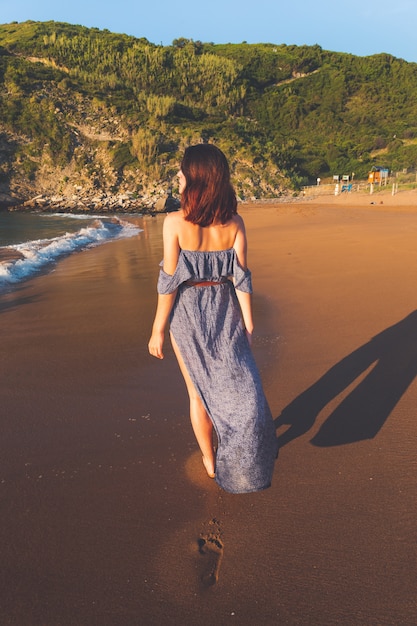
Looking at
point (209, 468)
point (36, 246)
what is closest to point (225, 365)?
point (209, 468)

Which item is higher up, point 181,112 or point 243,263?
point 181,112

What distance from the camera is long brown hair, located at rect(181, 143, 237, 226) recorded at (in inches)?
82.0

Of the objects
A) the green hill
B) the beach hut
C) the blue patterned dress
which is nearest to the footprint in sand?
the blue patterned dress

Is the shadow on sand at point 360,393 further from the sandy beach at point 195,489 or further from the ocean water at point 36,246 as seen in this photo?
the ocean water at point 36,246

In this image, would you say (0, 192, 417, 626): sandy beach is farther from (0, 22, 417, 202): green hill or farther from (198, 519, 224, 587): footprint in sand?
(0, 22, 417, 202): green hill

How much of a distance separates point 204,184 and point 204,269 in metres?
0.41

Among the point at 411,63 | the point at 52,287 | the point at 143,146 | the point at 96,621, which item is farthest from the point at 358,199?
the point at 411,63

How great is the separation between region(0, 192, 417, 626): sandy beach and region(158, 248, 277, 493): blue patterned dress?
262mm

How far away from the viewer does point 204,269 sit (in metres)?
2.21

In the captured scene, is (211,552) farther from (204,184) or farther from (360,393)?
(360,393)

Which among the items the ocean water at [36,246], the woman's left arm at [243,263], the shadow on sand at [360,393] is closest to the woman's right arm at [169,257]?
the woman's left arm at [243,263]

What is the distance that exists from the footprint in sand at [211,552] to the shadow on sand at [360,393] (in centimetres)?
91

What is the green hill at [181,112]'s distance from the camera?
39531 millimetres

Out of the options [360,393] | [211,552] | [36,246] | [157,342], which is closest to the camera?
[211,552]
